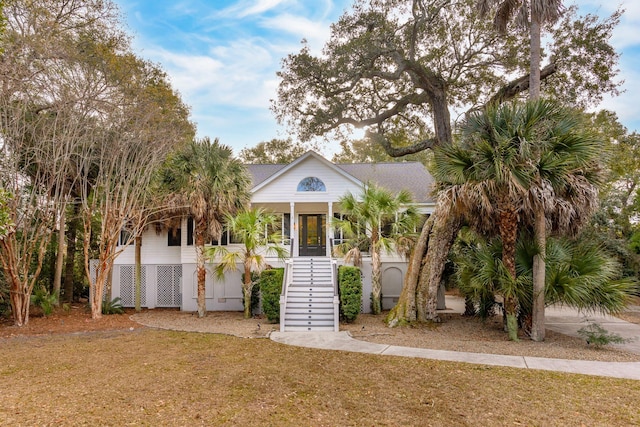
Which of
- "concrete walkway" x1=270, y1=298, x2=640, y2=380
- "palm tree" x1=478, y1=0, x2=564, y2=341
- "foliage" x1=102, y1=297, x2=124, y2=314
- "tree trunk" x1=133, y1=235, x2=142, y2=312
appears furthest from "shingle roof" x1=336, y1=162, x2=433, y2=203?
"foliage" x1=102, y1=297, x2=124, y2=314

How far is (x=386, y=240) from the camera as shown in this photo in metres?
14.1

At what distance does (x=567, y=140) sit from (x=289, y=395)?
8547 millimetres

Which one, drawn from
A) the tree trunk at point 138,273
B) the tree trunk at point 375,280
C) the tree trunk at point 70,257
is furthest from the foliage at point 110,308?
the tree trunk at point 375,280

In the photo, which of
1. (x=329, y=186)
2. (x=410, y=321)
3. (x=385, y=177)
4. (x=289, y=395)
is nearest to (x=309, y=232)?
(x=329, y=186)

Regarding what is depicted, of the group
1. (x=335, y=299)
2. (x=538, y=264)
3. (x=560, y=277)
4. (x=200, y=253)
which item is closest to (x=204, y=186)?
(x=200, y=253)

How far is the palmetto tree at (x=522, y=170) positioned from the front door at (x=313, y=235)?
9981 millimetres

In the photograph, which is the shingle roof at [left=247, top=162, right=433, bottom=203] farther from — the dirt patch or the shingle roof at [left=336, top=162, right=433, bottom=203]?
the dirt patch

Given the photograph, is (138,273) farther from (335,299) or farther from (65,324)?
(335,299)

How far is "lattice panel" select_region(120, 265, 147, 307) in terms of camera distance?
56.8 feet

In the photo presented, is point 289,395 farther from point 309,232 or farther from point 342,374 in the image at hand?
point 309,232

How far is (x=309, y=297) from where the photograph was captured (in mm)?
13461

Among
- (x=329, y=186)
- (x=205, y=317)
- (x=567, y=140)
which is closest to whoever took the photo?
(x=567, y=140)

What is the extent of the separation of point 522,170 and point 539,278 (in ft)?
9.25

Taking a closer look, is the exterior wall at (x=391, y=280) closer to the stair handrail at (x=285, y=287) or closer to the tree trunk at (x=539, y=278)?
the stair handrail at (x=285, y=287)
